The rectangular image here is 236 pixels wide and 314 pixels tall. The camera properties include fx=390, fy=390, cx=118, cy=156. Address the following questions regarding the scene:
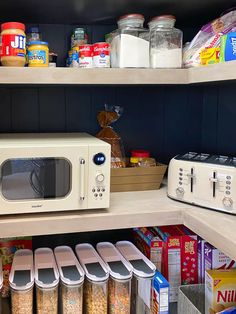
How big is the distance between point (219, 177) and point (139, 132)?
0.53m

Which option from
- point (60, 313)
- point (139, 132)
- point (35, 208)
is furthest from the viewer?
point (139, 132)

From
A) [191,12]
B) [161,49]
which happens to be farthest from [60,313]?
[191,12]

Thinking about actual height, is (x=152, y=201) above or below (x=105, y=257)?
above

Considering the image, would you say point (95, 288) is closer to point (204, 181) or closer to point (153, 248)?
point (153, 248)

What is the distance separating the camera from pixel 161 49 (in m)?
1.23

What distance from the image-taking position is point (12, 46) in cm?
109

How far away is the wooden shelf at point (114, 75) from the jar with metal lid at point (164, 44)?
0.06 meters

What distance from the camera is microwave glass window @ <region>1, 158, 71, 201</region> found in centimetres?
107

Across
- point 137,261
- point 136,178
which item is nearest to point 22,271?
point 137,261

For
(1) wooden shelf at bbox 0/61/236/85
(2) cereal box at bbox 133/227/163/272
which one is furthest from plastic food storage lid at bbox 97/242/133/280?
(1) wooden shelf at bbox 0/61/236/85

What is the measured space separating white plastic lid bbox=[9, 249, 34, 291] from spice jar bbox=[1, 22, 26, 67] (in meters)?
0.60

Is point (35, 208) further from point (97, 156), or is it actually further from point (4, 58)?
point (4, 58)

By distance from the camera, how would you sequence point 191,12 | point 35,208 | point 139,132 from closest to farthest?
point 35,208 < point 191,12 < point 139,132

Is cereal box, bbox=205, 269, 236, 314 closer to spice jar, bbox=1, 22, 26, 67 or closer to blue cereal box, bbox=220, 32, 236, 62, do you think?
blue cereal box, bbox=220, 32, 236, 62
